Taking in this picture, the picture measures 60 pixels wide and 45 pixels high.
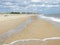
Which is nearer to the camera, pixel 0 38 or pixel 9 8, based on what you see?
pixel 0 38

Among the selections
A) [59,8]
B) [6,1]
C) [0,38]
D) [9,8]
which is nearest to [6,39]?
[0,38]

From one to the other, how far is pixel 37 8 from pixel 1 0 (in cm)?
381

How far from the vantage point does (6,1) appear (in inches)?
699

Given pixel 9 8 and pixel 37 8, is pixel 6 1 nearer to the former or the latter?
pixel 9 8

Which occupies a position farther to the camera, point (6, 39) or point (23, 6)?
point (23, 6)

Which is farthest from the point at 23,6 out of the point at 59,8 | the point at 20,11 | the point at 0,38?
the point at 0,38

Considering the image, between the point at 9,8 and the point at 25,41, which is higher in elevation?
the point at 25,41

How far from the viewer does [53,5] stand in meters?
16.1

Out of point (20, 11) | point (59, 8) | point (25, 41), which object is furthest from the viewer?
point (20, 11)

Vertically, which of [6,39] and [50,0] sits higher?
[6,39]

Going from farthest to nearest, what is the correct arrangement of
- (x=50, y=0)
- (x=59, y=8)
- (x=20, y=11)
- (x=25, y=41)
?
(x=50, y=0) → (x=20, y=11) → (x=59, y=8) → (x=25, y=41)

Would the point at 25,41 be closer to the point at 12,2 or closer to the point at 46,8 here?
the point at 46,8

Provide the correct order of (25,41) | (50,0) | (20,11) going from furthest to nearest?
(50,0), (20,11), (25,41)

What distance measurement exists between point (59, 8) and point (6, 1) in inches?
202
